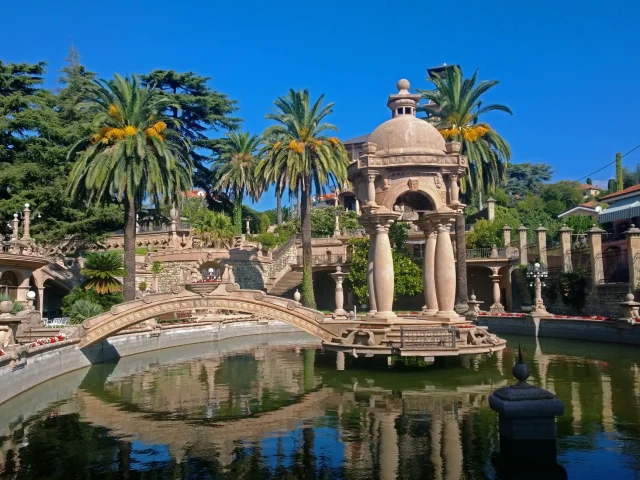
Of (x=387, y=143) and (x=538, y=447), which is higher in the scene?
(x=387, y=143)

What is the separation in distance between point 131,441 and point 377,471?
18.1ft

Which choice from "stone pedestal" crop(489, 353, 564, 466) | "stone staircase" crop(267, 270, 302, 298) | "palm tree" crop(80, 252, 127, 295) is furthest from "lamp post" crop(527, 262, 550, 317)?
"stone pedestal" crop(489, 353, 564, 466)

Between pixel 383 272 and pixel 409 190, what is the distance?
10.3 ft

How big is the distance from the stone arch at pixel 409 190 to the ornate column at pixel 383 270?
81cm

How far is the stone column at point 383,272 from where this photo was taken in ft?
67.4

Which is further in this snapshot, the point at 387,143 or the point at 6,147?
the point at 6,147

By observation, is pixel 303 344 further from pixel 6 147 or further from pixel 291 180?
pixel 6 147

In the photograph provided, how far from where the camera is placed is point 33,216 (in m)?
39.1

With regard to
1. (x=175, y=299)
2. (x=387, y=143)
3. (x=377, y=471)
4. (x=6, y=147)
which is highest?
(x=6, y=147)

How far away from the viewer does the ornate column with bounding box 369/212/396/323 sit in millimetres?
20547

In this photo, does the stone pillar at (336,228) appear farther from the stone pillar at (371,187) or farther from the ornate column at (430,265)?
the stone pillar at (371,187)

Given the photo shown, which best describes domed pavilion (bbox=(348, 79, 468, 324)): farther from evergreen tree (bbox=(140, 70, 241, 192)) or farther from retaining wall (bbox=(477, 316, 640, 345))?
evergreen tree (bbox=(140, 70, 241, 192))

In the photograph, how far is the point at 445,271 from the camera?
20984mm

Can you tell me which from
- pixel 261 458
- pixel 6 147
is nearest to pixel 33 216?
Result: pixel 6 147
